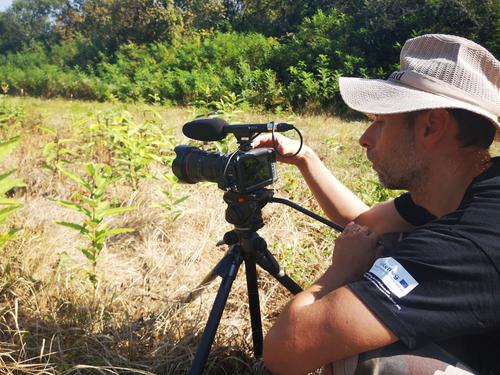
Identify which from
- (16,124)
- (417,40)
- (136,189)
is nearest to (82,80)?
(16,124)

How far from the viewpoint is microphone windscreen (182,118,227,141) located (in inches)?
62.4

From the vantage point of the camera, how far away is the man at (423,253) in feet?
3.42

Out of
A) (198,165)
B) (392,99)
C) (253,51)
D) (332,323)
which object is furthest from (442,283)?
(253,51)

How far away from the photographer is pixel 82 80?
52.6 ft

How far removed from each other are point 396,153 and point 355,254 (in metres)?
0.35

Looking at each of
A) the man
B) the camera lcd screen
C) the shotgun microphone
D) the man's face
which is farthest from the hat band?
the camera lcd screen

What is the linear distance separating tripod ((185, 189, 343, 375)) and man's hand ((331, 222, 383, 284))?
0.26 meters

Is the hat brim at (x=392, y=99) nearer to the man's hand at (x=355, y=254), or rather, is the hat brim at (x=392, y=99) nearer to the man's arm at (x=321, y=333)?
the man's hand at (x=355, y=254)

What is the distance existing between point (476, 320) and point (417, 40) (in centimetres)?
92

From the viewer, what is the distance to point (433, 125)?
126 centimetres

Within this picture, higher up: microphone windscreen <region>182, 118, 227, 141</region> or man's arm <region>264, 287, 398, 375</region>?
microphone windscreen <region>182, 118, 227, 141</region>

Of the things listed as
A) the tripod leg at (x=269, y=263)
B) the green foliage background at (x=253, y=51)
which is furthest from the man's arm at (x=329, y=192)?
the green foliage background at (x=253, y=51)

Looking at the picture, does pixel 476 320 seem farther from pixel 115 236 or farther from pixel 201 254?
pixel 115 236

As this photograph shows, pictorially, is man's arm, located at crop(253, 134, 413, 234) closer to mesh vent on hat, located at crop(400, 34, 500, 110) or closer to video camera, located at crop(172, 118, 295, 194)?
video camera, located at crop(172, 118, 295, 194)
